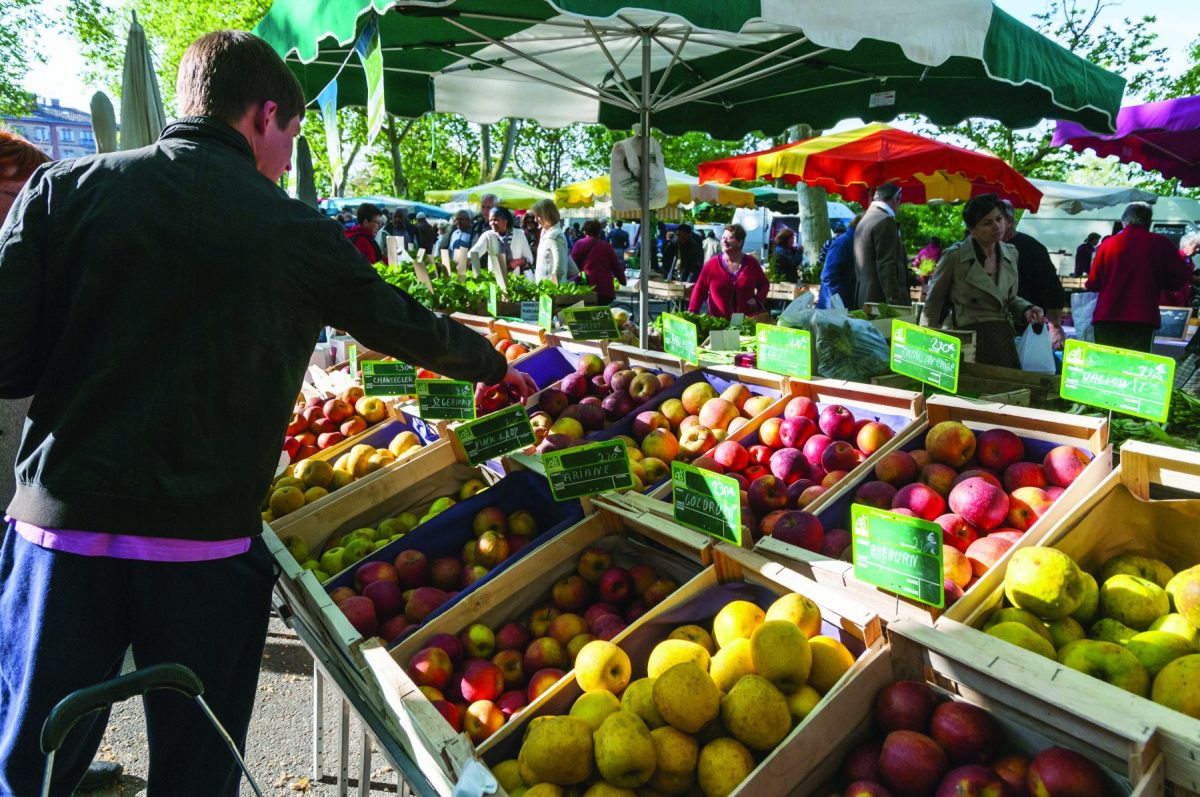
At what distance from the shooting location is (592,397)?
3.31 metres

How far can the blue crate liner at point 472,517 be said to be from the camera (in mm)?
2459

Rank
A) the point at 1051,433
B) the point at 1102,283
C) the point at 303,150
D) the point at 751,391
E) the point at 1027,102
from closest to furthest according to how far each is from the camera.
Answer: the point at 1051,433
the point at 751,391
the point at 1027,102
the point at 303,150
the point at 1102,283

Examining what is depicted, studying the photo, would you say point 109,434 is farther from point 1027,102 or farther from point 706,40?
point 1027,102

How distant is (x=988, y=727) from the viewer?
4.60 ft

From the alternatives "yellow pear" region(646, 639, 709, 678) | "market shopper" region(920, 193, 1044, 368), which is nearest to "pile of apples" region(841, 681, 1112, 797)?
"yellow pear" region(646, 639, 709, 678)

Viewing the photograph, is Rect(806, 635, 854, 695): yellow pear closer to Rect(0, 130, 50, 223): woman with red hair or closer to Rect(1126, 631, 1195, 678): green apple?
Rect(1126, 631, 1195, 678): green apple

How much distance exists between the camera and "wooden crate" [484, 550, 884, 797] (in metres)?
1.39

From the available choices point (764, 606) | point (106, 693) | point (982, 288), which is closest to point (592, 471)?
point (764, 606)

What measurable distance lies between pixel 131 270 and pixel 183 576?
613 mm

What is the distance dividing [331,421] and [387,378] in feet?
2.33

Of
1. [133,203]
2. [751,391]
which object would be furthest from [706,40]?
[133,203]

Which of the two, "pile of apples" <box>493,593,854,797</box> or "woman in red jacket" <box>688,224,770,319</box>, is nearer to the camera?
"pile of apples" <box>493,593,854,797</box>

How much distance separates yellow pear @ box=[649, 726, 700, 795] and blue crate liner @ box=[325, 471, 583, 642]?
0.94m

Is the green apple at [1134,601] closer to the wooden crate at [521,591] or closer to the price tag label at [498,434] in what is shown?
the wooden crate at [521,591]
